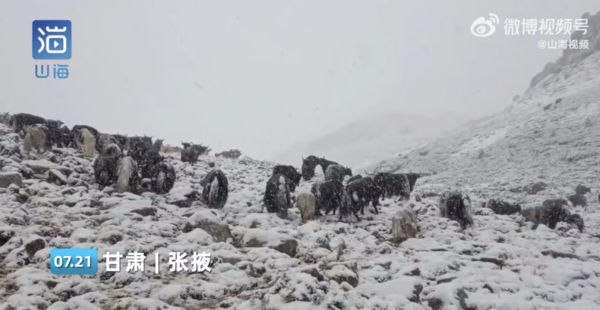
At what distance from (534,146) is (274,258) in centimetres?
2620

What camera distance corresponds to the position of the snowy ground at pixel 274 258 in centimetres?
602

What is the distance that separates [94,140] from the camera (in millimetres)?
14289

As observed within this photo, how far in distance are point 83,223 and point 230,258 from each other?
2891 millimetres

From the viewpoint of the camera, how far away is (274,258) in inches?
300

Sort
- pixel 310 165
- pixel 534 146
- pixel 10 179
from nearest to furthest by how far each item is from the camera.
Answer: pixel 10 179
pixel 310 165
pixel 534 146

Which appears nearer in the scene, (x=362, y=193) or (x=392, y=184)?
(x=362, y=193)

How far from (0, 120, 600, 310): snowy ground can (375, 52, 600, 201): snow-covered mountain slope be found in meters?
12.2

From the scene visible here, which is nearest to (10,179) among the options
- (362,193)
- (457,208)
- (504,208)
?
(362,193)

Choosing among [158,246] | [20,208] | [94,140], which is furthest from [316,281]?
[94,140]

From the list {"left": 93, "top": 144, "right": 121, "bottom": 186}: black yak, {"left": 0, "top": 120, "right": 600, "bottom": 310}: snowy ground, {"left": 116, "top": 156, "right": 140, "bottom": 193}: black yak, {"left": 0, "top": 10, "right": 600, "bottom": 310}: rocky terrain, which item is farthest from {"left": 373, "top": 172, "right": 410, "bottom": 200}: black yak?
{"left": 93, "top": 144, "right": 121, "bottom": 186}: black yak

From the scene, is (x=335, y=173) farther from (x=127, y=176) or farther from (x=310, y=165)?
(x=127, y=176)

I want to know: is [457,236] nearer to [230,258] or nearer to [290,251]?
[290,251]

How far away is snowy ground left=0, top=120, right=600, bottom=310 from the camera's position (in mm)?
6020

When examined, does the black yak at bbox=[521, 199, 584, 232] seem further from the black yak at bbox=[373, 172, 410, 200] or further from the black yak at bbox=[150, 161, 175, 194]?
the black yak at bbox=[150, 161, 175, 194]
